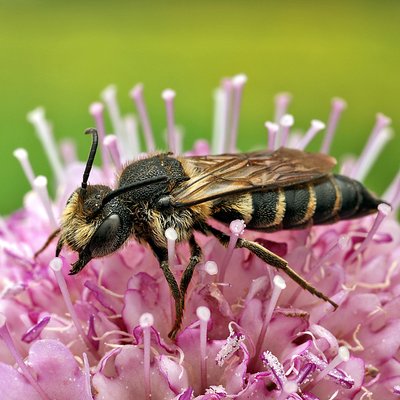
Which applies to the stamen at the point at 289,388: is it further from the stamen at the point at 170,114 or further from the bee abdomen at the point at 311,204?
the stamen at the point at 170,114

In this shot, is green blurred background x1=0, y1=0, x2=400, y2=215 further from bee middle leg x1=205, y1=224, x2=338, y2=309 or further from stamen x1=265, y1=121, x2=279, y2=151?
bee middle leg x1=205, y1=224, x2=338, y2=309

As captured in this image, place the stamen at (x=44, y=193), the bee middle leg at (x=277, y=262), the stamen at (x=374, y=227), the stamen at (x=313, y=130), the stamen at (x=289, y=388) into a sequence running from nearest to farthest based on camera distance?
1. the stamen at (x=289, y=388)
2. the bee middle leg at (x=277, y=262)
3. the stamen at (x=374, y=227)
4. the stamen at (x=44, y=193)
5. the stamen at (x=313, y=130)

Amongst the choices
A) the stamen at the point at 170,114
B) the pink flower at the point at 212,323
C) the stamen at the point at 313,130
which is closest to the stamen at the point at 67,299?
the pink flower at the point at 212,323

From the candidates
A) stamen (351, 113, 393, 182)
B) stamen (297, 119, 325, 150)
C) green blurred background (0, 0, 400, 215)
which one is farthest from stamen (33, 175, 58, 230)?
green blurred background (0, 0, 400, 215)

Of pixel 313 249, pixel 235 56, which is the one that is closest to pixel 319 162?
pixel 313 249

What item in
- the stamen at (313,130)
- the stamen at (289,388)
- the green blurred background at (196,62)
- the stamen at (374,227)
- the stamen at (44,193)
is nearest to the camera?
the stamen at (289,388)

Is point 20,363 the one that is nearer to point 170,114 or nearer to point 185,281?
point 185,281

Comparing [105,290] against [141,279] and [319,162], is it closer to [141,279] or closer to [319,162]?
[141,279]
